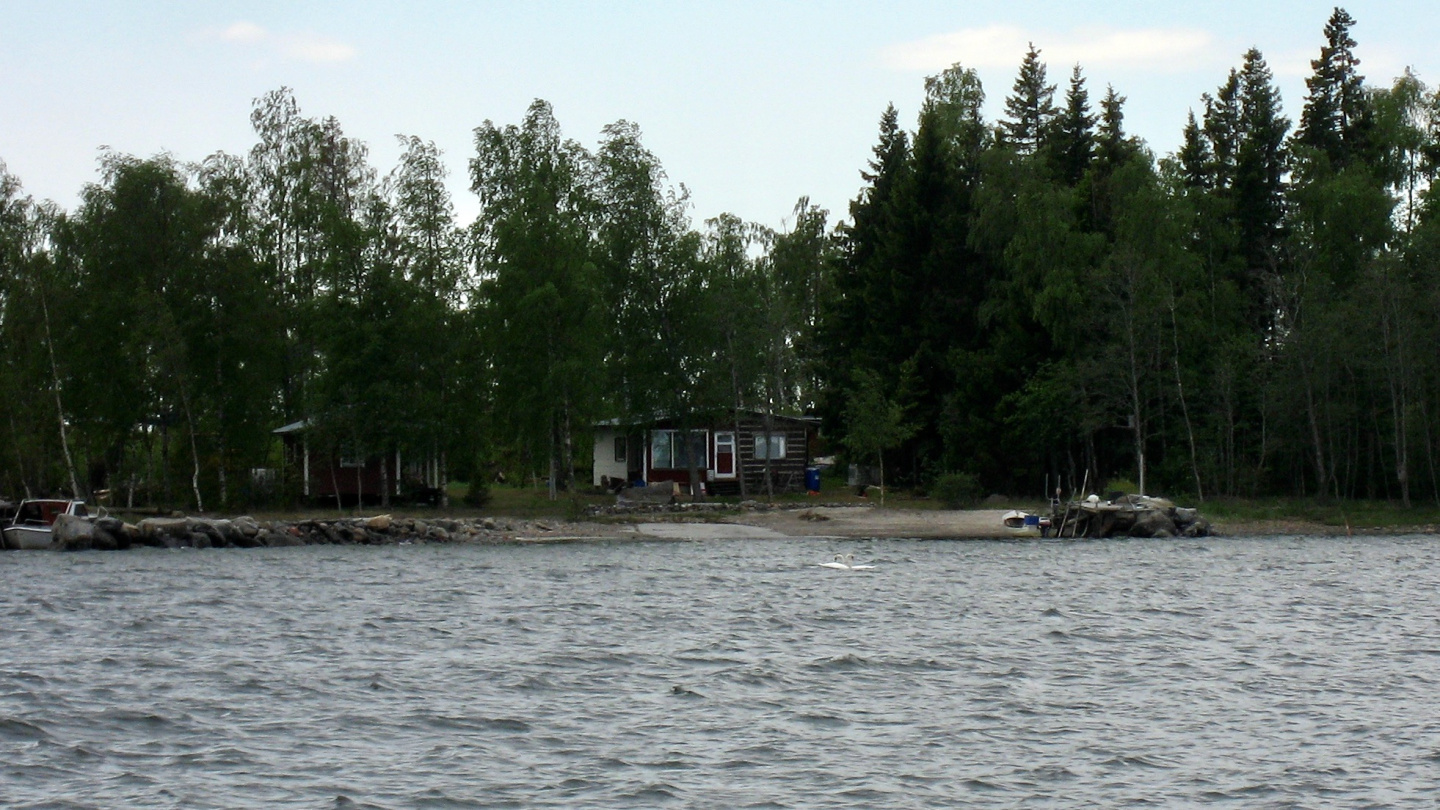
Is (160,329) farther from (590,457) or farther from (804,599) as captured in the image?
(804,599)

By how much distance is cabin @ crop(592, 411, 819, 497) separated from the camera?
191 ft

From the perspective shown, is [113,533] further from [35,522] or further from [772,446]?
[772,446]

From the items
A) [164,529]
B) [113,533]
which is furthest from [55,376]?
[164,529]

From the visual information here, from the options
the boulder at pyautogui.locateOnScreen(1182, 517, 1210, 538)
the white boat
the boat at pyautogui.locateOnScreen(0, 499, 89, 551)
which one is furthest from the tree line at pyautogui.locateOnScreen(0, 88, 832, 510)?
the boulder at pyautogui.locateOnScreen(1182, 517, 1210, 538)

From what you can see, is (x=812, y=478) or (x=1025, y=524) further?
(x=812, y=478)

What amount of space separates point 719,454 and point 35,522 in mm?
25829

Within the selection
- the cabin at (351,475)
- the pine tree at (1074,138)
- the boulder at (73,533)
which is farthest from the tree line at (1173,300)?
the boulder at (73,533)

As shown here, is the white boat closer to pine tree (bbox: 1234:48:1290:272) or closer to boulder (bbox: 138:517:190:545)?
pine tree (bbox: 1234:48:1290:272)

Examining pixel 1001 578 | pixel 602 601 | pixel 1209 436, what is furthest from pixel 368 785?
pixel 1209 436

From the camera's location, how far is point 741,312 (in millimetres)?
53250

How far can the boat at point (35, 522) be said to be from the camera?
42719 mm

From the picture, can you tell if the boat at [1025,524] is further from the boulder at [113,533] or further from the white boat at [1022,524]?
the boulder at [113,533]

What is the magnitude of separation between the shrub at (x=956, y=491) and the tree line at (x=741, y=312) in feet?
9.34

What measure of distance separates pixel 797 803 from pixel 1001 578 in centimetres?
2155
